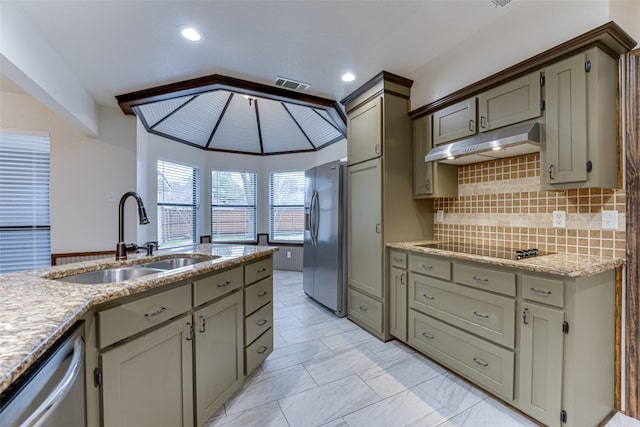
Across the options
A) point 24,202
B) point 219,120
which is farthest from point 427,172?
point 24,202

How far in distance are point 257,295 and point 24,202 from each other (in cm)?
320

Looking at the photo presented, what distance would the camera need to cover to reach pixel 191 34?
82.2 inches

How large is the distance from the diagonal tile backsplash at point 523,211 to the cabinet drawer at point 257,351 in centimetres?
198

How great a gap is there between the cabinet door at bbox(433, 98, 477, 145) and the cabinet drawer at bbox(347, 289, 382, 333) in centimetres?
170

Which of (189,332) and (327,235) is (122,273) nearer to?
(189,332)

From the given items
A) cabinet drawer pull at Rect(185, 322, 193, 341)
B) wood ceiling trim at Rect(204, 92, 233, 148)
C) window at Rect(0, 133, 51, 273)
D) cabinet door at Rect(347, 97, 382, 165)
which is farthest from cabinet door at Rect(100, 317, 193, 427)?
wood ceiling trim at Rect(204, 92, 233, 148)

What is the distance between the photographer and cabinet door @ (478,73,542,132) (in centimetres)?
189

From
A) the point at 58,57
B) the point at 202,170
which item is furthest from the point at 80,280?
the point at 202,170

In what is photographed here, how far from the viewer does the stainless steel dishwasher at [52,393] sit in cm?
64

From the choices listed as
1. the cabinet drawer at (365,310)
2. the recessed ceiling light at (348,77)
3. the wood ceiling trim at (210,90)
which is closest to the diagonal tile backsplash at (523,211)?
the cabinet drawer at (365,310)

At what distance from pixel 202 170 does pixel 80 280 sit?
3988 millimetres

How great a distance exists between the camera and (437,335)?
224 cm

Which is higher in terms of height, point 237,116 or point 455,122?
point 237,116

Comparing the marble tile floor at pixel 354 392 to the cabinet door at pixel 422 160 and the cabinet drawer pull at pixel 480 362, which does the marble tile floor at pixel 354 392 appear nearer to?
the cabinet drawer pull at pixel 480 362
